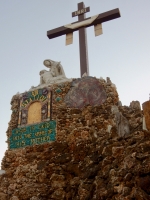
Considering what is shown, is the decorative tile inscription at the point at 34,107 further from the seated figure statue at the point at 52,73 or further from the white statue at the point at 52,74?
the seated figure statue at the point at 52,73

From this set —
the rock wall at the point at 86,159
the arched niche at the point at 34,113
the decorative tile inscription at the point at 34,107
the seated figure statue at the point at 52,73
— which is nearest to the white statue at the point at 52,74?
the seated figure statue at the point at 52,73

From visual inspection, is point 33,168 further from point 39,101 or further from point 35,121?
point 39,101

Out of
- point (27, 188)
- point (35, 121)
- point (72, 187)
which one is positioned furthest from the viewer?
point (35, 121)

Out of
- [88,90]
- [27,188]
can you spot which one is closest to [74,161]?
[27,188]

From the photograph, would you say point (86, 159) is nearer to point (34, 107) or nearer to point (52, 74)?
point (34, 107)

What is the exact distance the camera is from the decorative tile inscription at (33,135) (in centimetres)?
770

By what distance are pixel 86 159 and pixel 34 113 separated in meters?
2.81

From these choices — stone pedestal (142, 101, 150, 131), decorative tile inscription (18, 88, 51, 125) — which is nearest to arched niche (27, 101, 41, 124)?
decorative tile inscription (18, 88, 51, 125)

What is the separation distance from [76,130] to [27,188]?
71.8 inches

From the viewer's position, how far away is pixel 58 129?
7.70 metres

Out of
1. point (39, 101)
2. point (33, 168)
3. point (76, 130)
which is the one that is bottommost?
point (33, 168)

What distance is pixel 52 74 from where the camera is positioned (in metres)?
9.39

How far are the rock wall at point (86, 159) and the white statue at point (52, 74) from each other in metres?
0.46

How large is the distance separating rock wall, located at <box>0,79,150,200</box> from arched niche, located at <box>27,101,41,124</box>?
0.48 metres
